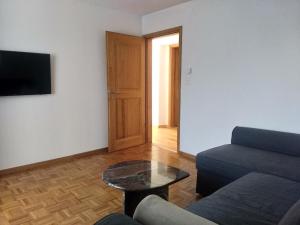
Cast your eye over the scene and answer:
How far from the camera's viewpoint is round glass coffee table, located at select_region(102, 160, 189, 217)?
5.91ft

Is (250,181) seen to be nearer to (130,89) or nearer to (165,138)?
(130,89)

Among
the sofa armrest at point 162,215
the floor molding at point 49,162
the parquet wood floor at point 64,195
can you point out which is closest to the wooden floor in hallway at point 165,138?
the parquet wood floor at point 64,195

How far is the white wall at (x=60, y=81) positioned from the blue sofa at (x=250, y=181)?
203 cm

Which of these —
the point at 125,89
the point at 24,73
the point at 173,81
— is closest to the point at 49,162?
the point at 24,73

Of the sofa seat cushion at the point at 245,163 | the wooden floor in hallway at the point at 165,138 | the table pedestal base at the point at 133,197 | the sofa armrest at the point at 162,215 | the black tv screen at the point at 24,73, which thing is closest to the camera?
the sofa armrest at the point at 162,215

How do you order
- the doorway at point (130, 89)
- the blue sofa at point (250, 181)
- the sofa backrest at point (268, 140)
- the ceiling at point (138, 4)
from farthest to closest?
the doorway at point (130, 89)
the ceiling at point (138, 4)
the sofa backrest at point (268, 140)
the blue sofa at point (250, 181)

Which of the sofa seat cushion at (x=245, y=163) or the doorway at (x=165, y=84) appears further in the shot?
the doorway at (x=165, y=84)

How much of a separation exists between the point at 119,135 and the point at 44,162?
123 cm

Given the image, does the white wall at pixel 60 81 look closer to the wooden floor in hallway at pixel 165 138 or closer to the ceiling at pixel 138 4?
the ceiling at pixel 138 4

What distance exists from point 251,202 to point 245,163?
2.43ft

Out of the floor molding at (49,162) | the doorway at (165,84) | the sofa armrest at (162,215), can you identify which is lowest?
the floor molding at (49,162)

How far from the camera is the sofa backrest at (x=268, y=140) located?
2.47 m

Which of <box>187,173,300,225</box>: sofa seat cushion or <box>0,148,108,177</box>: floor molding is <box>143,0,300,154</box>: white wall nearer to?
<box>187,173,300,225</box>: sofa seat cushion

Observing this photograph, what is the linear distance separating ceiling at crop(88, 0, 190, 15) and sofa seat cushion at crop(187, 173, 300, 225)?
276 centimetres
